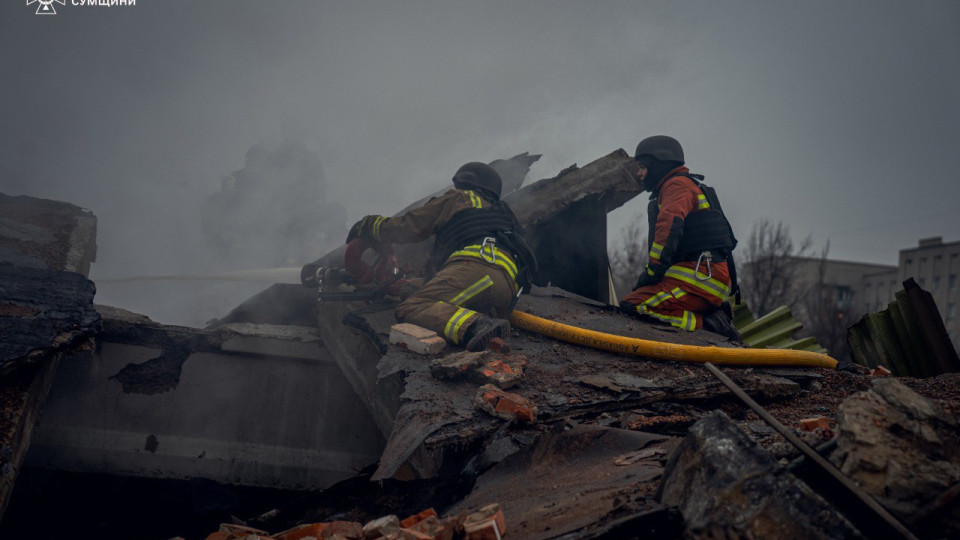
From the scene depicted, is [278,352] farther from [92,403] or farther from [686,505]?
[686,505]

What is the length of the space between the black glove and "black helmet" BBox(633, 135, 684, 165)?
1.16 metres

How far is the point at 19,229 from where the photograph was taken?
4.78 m

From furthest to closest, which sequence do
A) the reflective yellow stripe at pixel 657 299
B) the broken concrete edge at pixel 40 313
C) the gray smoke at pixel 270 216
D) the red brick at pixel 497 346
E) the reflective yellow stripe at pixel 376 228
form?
the gray smoke at pixel 270 216 < the reflective yellow stripe at pixel 657 299 < the reflective yellow stripe at pixel 376 228 < the red brick at pixel 497 346 < the broken concrete edge at pixel 40 313

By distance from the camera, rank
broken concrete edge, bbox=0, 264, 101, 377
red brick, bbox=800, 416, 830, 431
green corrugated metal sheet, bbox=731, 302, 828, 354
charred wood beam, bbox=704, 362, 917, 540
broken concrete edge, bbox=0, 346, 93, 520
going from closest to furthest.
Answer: charred wood beam, bbox=704, 362, 917, 540 < red brick, bbox=800, 416, 830, 431 < broken concrete edge, bbox=0, 346, 93, 520 < broken concrete edge, bbox=0, 264, 101, 377 < green corrugated metal sheet, bbox=731, 302, 828, 354

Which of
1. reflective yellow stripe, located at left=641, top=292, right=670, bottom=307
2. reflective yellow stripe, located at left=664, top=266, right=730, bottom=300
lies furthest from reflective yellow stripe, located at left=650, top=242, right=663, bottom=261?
reflective yellow stripe, located at left=641, top=292, right=670, bottom=307

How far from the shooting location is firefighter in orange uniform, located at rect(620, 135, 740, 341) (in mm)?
4719

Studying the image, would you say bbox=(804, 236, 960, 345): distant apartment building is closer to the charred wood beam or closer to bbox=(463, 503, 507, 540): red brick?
the charred wood beam

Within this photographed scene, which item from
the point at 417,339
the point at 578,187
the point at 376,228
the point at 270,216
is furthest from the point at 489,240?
the point at 270,216

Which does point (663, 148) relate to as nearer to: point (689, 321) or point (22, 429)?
point (689, 321)

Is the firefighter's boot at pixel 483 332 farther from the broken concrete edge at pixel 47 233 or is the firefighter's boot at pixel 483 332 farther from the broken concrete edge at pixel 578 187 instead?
the broken concrete edge at pixel 47 233

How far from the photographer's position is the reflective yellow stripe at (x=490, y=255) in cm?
436

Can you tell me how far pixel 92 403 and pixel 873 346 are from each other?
689cm

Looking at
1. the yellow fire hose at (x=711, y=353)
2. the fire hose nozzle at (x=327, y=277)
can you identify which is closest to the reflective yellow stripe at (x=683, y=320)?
the yellow fire hose at (x=711, y=353)

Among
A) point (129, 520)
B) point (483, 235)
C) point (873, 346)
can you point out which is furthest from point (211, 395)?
point (873, 346)
